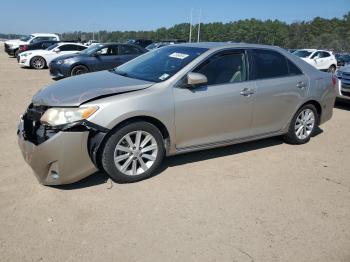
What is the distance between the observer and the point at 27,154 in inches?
158

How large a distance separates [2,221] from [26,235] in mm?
366

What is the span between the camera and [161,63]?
4988 mm

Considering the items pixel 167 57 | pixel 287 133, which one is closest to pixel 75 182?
pixel 167 57

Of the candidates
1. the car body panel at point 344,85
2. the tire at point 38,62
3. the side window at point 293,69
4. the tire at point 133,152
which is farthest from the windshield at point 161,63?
the tire at point 38,62

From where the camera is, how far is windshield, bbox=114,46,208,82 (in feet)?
15.2

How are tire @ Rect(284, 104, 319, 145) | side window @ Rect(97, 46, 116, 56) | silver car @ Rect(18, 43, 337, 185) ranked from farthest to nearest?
side window @ Rect(97, 46, 116, 56) → tire @ Rect(284, 104, 319, 145) → silver car @ Rect(18, 43, 337, 185)

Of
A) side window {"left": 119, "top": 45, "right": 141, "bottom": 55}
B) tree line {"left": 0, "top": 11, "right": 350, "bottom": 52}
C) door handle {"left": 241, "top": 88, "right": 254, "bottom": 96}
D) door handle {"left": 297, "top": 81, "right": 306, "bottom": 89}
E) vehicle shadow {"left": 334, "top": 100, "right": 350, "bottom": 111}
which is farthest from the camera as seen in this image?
tree line {"left": 0, "top": 11, "right": 350, "bottom": 52}

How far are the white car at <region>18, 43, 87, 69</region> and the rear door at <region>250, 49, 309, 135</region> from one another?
→ 14.4m

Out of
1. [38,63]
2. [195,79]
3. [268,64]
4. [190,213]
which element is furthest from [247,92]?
[38,63]

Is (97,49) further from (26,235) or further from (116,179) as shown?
(26,235)

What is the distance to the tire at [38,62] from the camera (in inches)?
713

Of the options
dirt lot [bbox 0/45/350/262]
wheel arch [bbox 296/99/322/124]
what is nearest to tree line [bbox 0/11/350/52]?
wheel arch [bbox 296/99/322/124]

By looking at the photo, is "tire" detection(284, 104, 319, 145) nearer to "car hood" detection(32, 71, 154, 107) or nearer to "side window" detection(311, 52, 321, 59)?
"car hood" detection(32, 71, 154, 107)

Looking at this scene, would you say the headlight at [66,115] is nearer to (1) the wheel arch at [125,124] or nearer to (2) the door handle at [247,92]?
(1) the wheel arch at [125,124]
